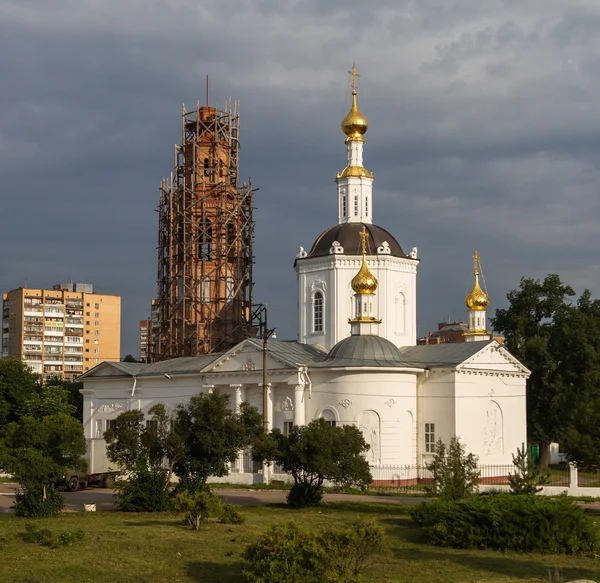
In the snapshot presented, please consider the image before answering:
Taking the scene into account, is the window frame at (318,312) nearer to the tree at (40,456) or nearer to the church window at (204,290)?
the church window at (204,290)

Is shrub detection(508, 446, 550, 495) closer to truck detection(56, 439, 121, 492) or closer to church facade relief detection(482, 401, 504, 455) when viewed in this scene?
church facade relief detection(482, 401, 504, 455)

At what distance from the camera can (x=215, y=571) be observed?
17312mm

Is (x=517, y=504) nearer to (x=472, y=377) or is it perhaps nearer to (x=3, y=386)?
(x=472, y=377)

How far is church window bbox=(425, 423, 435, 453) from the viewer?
39406 mm

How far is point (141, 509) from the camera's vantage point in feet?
86.3

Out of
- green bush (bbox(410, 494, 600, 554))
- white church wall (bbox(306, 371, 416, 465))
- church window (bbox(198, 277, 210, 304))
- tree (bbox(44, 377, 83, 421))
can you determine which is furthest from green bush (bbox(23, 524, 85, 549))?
tree (bbox(44, 377, 83, 421))

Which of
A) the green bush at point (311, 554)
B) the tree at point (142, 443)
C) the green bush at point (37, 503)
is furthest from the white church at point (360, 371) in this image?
the green bush at point (311, 554)

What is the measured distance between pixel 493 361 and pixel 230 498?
1444 cm

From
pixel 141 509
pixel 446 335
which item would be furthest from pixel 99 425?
pixel 446 335

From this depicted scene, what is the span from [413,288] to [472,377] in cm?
727

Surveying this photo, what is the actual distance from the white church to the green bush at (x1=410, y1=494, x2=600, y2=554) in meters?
16.4

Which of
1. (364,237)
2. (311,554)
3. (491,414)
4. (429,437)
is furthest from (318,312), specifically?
(311,554)

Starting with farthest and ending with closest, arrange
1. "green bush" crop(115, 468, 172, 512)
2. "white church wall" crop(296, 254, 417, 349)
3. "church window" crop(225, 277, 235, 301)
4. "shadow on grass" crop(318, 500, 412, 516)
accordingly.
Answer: "church window" crop(225, 277, 235, 301), "white church wall" crop(296, 254, 417, 349), "shadow on grass" crop(318, 500, 412, 516), "green bush" crop(115, 468, 172, 512)

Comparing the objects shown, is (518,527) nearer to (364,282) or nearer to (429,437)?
(429,437)
